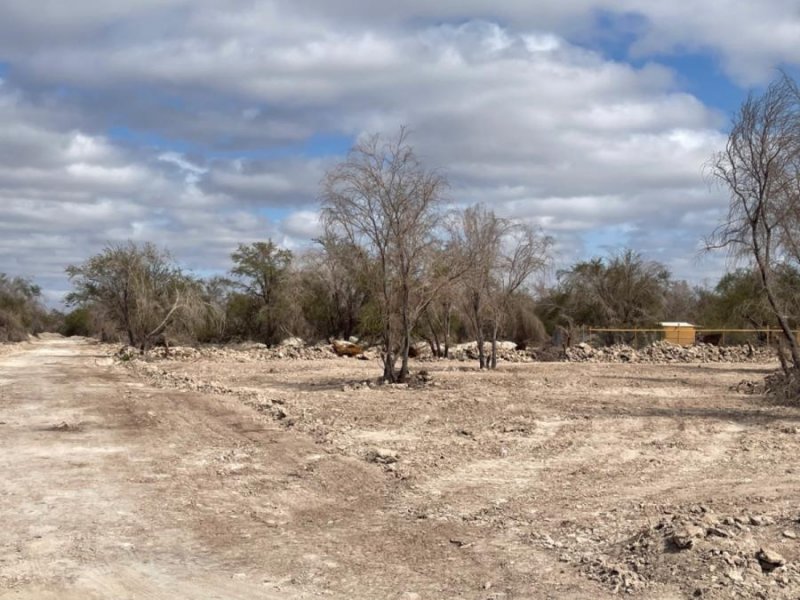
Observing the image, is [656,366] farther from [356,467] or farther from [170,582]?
[170,582]

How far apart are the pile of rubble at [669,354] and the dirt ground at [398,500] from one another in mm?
27265

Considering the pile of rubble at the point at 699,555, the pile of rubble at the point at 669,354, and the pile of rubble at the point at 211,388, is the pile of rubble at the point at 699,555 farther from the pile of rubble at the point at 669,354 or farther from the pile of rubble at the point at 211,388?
the pile of rubble at the point at 669,354

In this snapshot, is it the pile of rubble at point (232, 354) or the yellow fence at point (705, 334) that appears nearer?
the pile of rubble at point (232, 354)

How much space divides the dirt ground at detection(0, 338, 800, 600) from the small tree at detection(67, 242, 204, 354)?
33.4m

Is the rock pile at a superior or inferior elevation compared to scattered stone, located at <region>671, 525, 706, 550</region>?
superior

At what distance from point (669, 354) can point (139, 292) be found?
3190cm

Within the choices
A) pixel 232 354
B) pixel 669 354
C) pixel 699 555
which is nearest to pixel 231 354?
pixel 232 354

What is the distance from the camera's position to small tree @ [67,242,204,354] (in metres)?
54.3

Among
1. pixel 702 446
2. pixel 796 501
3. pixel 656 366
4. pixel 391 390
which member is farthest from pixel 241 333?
pixel 796 501

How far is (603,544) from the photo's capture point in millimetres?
7918

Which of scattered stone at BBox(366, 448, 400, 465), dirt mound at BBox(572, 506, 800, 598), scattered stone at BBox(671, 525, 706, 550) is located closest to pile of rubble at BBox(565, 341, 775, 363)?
scattered stone at BBox(366, 448, 400, 465)

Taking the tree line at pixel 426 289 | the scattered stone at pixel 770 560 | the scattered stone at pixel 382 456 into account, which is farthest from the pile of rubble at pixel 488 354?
the scattered stone at pixel 770 560

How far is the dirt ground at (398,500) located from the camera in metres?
6.96

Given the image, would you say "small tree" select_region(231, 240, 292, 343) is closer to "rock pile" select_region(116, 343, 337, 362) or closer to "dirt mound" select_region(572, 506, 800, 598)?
"rock pile" select_region(116, 343, 337, 362)
